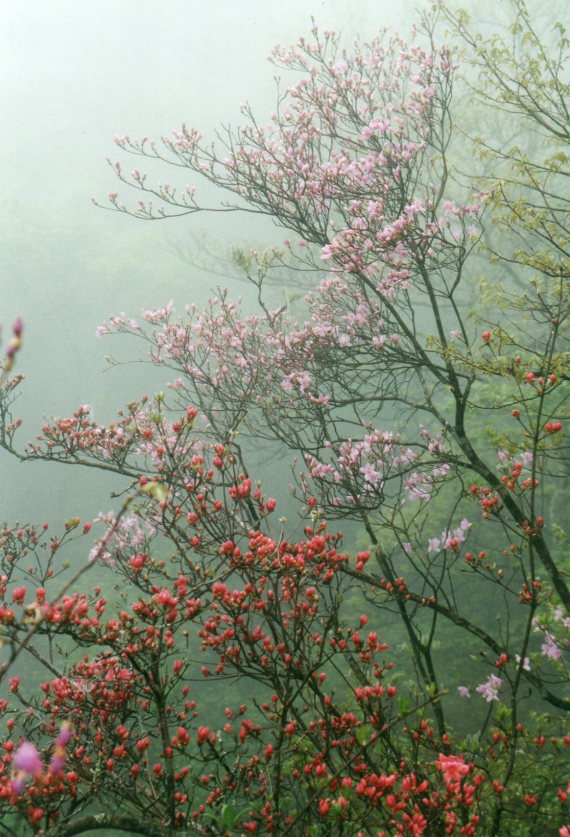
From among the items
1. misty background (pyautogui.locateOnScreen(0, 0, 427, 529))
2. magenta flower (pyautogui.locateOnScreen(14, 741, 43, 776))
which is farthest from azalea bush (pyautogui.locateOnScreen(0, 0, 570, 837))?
misty background (pyautogui.locateOnScreen(0, 0, 427, 529))

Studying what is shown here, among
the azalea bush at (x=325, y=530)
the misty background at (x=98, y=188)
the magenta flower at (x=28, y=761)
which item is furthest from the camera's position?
the misty background at (x=98, y=188)

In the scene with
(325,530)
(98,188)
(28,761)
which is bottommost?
(28,761)

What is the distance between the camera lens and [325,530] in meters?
6.86

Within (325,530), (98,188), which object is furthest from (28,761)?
(98,188)

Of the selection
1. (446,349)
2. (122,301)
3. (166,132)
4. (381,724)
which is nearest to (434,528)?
(446,349)

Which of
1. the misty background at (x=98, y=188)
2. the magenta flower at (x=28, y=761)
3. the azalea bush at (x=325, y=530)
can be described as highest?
the misty background at (x=98, y=188)

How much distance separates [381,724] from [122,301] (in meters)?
32.2

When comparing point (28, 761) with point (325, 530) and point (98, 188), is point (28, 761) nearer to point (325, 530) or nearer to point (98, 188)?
point (325, 530)

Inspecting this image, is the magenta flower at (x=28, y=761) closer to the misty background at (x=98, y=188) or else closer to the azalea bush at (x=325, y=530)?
the azalea bush at (x=325, y=530)

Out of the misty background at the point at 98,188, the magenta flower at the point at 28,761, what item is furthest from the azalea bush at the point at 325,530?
the misty background at the point at 98,188

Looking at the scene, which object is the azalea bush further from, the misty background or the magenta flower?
the misty background

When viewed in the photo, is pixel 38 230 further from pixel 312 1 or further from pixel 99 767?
pixel 99 767

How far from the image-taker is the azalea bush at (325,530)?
288 centimetres

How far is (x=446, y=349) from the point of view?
494 cm
